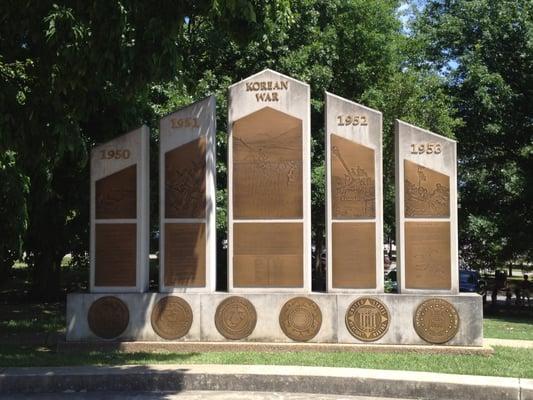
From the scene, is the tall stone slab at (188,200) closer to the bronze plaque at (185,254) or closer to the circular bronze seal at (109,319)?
the bronze plaque at (185,254)

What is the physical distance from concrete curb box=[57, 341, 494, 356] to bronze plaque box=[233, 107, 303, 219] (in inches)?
84.5

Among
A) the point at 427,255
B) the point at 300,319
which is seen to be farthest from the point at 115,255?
the point at 427,255

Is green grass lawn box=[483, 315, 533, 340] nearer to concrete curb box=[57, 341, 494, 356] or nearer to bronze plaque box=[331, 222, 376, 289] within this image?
concrete curb box=[57, 341, 494, 356]

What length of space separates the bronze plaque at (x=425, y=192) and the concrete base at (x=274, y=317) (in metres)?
1.40

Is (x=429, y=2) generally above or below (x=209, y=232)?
above

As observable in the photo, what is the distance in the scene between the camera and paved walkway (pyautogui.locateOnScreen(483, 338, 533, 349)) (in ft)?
36.0

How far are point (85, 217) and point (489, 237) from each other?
12.0 metres

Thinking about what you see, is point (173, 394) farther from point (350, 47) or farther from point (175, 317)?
point (350, 47)

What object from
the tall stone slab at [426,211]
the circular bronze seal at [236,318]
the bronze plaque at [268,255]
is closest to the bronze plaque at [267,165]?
the bronze plaque at [268,255]

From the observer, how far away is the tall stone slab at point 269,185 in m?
10.4

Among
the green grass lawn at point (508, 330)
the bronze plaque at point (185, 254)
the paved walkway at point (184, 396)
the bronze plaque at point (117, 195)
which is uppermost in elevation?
the bronze plaque at point (117, 195)

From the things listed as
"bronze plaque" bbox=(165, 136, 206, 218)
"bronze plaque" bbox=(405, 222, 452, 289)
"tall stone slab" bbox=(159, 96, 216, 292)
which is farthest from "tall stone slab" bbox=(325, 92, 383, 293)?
"bronze plaque" bbox=(165, 136, 206, 218)

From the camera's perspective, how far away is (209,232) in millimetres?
10492

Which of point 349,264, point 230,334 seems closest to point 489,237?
point 349,264
